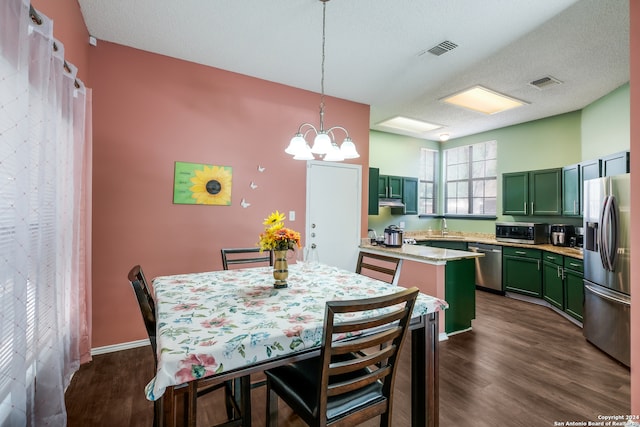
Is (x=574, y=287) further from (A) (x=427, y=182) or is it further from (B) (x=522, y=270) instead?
(A) (x=427, y=182)

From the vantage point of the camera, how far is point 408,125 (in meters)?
5.37

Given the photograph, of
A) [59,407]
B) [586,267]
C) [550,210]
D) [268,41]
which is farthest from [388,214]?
[59,407]

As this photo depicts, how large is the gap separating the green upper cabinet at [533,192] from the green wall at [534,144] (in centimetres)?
33

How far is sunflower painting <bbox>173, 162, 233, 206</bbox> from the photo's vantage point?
3100 millimetres

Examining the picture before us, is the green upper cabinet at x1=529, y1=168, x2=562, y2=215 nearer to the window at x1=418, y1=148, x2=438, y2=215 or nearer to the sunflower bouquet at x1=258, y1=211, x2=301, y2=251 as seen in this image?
the window at x1=418, y1=148, x2=438, y2=215

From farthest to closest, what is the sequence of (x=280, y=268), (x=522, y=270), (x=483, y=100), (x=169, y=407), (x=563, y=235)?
(x=522, y=270), (x=563, y=235), (x=483, y=100), (x=280, y=268), (x=169, y=407)

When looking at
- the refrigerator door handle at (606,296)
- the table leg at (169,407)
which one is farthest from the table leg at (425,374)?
the refrigerator door handle at (606,296)

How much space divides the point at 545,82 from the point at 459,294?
2558 mm

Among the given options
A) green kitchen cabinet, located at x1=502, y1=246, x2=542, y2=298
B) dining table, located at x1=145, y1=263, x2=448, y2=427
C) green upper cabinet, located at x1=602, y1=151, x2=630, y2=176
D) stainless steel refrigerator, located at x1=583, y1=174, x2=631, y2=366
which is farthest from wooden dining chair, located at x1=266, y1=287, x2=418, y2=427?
green kitchen cabinet, located at x1=502, y1=246, x2=542, y2=298

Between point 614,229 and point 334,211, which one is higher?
point 334,211

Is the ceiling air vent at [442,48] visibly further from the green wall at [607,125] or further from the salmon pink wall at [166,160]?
the green wall at [607,125]

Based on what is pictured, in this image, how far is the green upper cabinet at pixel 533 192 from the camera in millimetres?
4379

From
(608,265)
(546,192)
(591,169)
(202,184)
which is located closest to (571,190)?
(546,192)

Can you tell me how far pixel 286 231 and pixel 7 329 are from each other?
1.24 m
